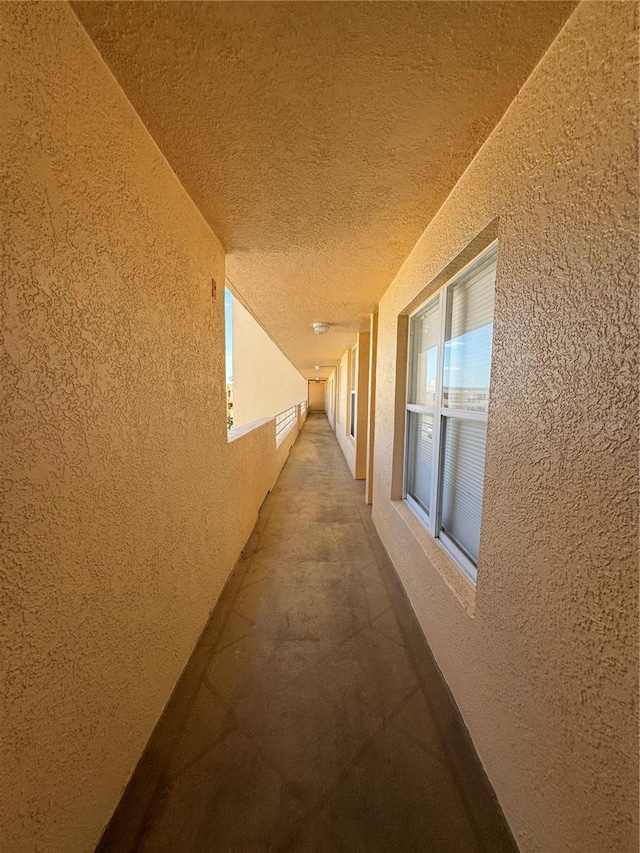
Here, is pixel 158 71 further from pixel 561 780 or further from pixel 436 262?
pixel 561 780

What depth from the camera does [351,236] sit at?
5.51 feet

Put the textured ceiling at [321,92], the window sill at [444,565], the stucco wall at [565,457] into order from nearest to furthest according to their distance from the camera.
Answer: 1. the stucco wall at [565,457]
2. the textured ceiling at [321,92]
3. the window sill at [444,565]

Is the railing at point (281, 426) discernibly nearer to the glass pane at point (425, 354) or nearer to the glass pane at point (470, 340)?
the glass pane at point (425, 354)

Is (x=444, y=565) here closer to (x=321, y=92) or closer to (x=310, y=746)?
(x=310, y=746)

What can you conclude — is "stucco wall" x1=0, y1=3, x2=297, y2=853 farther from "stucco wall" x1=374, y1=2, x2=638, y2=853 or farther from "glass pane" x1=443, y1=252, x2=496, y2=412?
"glass pane" x1=443, y1=252, x2=496, y2=412

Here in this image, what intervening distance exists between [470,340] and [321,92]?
3.53 feet

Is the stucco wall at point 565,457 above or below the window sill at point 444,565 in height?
above

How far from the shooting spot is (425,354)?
6.73ft

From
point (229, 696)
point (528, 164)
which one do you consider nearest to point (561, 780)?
point (229, 696)

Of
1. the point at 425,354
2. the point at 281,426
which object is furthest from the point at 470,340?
the point at 281,426

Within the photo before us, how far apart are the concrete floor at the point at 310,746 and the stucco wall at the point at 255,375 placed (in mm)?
8425

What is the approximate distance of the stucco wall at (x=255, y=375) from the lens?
9828 mm

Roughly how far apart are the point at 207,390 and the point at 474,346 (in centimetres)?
144

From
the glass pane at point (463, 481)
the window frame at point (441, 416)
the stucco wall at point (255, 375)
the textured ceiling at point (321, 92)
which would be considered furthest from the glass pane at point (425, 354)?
the stucco wall at point (255, 375)
